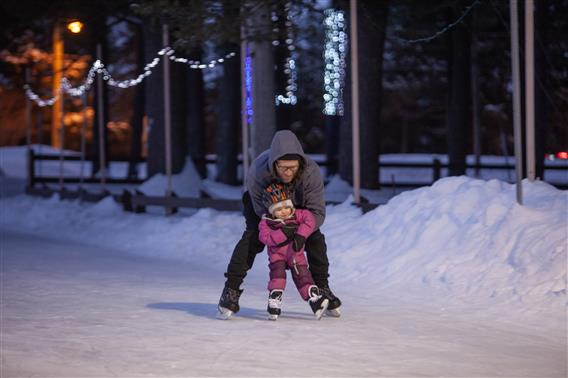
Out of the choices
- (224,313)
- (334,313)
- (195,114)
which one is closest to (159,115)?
(195,114)

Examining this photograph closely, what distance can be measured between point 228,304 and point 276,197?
3.50 feet

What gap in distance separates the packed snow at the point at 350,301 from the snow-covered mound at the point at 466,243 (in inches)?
0.8

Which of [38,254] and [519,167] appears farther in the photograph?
[38,254]

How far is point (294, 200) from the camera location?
9.52 meters

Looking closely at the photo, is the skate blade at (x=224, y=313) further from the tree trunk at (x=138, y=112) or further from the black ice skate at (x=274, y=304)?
the tree trunk at (x=138, y=112)

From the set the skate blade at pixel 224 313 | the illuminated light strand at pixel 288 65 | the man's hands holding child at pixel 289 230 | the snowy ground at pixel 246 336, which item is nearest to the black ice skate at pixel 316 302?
the snowy ground at pixel 246 336

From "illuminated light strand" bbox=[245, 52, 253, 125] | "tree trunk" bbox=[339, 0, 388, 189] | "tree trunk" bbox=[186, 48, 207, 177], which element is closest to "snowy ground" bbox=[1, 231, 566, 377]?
"illuminated light strand" bbox=[245, 52, 253, 125]

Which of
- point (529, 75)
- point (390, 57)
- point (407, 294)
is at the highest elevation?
point (390, 57)

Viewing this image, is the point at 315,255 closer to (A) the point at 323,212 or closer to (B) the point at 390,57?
(A) the point at 323,212

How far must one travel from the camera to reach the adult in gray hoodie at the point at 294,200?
9211 millimetres

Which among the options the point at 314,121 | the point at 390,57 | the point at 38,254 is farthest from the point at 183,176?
the point at 314,121

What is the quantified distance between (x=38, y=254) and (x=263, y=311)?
7.19 m

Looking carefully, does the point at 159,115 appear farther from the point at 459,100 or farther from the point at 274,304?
the point at 274,304

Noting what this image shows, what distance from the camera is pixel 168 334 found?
8695mm
